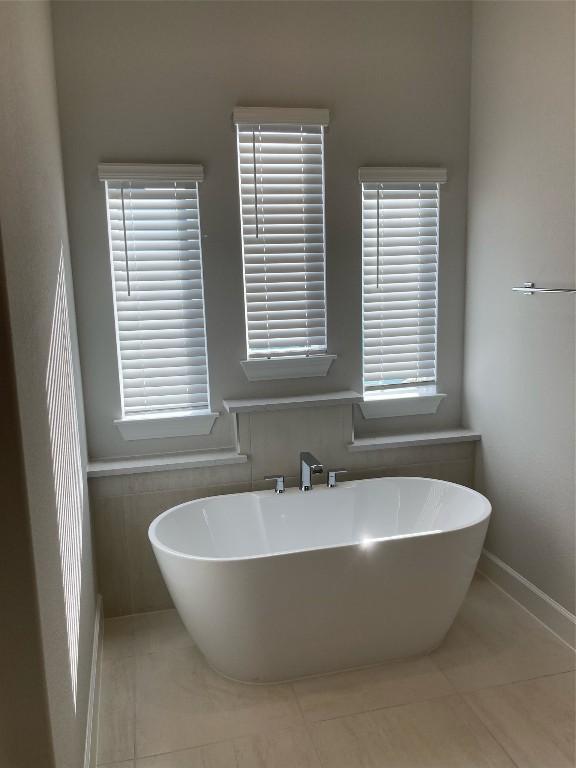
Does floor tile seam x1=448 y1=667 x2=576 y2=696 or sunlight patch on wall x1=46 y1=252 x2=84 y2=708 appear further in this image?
floor tile seam x1=448 y1=667 x2=576 y2=696

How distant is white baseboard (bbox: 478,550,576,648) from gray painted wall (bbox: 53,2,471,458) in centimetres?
98

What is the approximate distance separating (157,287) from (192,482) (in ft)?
3.01

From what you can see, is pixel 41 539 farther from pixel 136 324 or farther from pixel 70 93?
pixel 70 93

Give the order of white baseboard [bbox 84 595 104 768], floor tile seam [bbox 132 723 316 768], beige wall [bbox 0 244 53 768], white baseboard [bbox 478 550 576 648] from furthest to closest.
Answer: white baseboard [bbox 478 550 576 648], floor tile seam [bbox 132 723 316 768], white baseboard [bbox 84 595 104 768], beige wall [bbox 0 244 53 768]

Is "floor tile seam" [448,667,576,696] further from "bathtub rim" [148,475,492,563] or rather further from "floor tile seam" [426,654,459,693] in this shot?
"bathtub rim" [148,475,492,563]

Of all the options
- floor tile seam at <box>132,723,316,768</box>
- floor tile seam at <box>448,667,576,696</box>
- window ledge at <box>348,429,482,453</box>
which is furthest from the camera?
window ledge at <box>348,429,482,453</box>

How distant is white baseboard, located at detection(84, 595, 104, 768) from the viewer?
6.57 ft

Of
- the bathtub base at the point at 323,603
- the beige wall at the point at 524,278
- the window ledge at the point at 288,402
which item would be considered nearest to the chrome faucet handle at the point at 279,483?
the window ledge at the point at 288,402

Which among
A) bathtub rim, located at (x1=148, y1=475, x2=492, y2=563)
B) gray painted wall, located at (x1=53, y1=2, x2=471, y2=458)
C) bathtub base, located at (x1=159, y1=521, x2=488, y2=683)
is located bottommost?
bathtub base, located at (x1=159, y1=521, x2=488, y2=683)

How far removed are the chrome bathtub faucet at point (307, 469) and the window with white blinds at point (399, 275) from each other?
1.70ft

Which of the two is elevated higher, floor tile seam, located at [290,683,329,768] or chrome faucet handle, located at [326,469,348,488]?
chrome faucet handle, located at [326,469,348,488]

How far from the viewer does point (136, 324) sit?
289 cm

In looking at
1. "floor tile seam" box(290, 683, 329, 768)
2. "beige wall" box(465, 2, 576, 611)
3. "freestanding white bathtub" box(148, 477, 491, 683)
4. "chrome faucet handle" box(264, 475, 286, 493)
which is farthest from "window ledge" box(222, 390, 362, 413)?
"floor tile seam" box(290, 683, 329, 768)

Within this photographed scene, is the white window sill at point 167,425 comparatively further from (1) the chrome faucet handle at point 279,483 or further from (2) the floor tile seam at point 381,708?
(2) the floor tile seam at point 381,708
